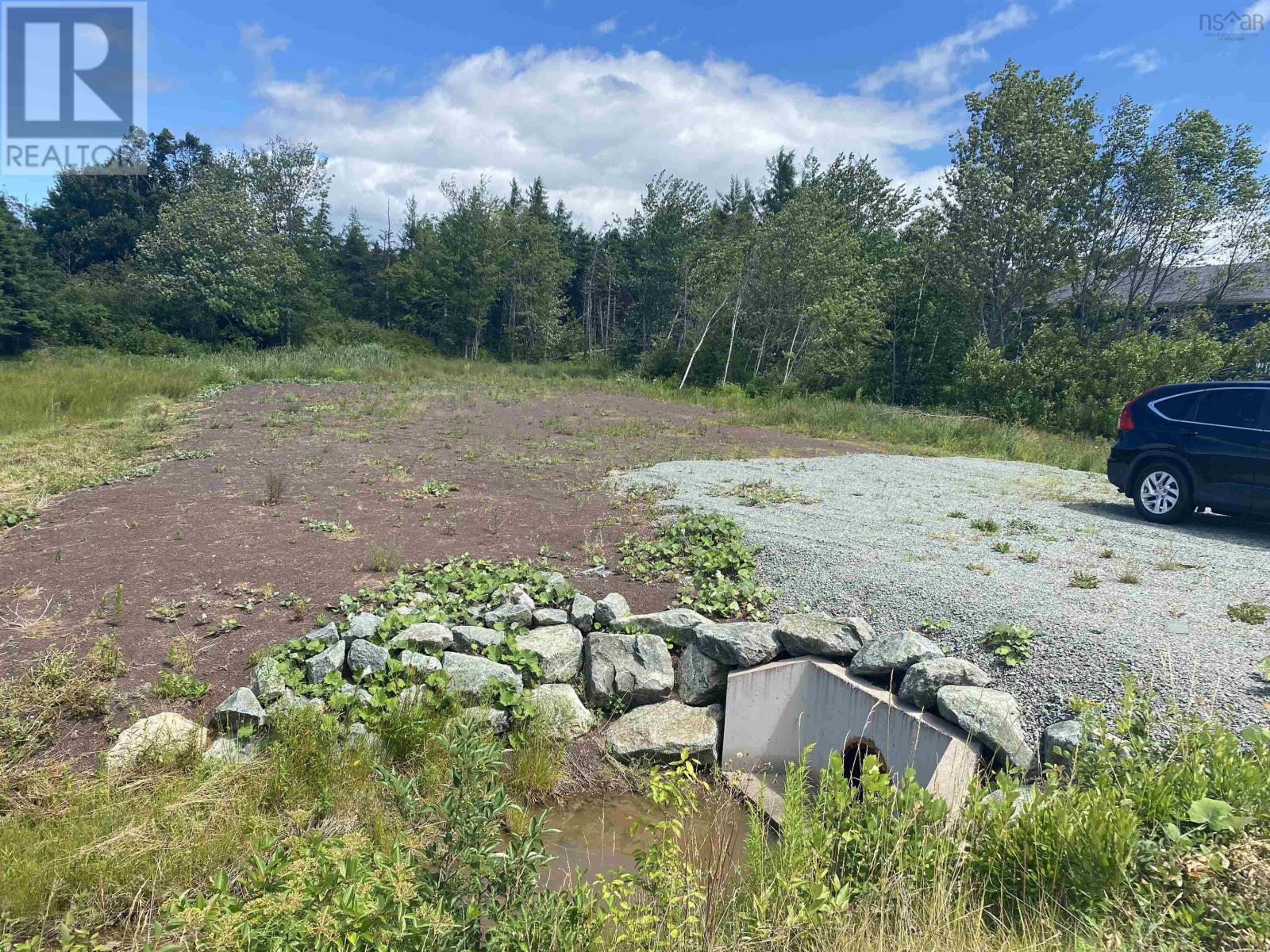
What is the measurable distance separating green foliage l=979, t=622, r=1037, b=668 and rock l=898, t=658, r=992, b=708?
229mm

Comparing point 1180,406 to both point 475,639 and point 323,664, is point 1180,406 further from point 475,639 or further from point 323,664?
point 323,664

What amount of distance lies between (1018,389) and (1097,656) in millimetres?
18590

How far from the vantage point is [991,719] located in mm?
3896

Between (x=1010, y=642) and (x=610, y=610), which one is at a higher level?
(x=1010, y=642)

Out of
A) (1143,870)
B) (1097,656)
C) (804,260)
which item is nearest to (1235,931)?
(1143,870)

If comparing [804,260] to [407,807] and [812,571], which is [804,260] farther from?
[407,807]

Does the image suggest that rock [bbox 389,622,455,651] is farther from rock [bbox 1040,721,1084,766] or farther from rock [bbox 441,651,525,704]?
rock [bbox 1040,721,1084,766]

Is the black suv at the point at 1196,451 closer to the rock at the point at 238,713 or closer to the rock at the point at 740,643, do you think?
the rock at the point at 740,643

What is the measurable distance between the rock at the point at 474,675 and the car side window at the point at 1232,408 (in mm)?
7797

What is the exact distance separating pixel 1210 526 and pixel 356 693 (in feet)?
29.4

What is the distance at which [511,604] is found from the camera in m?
5.48

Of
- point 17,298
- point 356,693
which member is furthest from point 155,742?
point 17,298

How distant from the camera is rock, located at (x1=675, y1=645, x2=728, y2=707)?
16.4 feet

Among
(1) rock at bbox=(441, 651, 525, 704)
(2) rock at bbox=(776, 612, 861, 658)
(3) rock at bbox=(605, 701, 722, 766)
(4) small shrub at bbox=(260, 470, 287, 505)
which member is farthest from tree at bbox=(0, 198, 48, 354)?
(2) rock at bbox=(776, 612, 861, 658)
